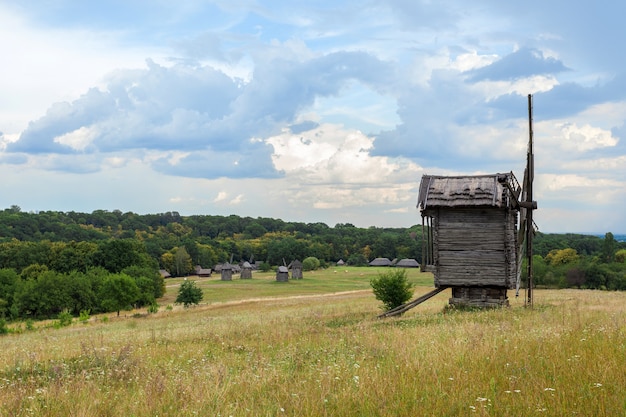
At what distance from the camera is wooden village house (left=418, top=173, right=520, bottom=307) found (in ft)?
83.7

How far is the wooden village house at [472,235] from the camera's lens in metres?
25.5

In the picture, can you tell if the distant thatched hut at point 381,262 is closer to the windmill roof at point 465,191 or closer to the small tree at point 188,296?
the small tree at point 188,296

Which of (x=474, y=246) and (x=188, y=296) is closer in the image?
(x=474, y=246)

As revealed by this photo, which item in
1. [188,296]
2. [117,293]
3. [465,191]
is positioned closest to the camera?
[465,191]

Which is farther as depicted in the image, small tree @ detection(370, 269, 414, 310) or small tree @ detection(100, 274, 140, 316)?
small tree @ detection(100, 274, 140, 316)

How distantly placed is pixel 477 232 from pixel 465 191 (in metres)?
2.06

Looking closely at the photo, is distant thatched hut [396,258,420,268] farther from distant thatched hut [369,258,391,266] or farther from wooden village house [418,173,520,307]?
wooden village house [418,173,520,307]

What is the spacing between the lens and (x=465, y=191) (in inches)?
1016

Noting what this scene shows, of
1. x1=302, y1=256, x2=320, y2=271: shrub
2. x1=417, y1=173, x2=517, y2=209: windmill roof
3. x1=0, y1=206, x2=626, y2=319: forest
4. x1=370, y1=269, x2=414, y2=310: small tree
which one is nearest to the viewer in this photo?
x1=417, y1=173, x2=517, y2=209: windmill roof

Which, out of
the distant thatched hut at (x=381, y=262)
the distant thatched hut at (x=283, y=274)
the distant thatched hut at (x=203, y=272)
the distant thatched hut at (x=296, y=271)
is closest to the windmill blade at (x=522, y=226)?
the distant thatched hut at (x=283, y=274)

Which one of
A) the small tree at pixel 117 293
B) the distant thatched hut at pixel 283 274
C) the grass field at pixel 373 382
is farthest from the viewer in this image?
the distant thatched hut at pixel 283 274

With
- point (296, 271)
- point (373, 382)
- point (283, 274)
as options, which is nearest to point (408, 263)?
point (296, 271)

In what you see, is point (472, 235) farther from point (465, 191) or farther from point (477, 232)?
point (465, 191)

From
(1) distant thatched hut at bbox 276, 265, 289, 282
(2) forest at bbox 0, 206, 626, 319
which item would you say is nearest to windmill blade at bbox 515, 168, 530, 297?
(2) forest at bbox 0, 206, 626, 319
